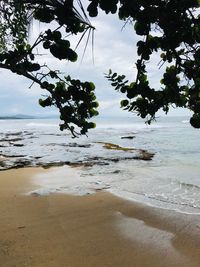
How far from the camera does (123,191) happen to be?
11766 millimetres

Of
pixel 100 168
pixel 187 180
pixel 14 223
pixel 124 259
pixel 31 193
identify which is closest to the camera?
pixel 124 259

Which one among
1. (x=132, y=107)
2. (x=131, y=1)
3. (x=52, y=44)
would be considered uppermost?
(x=131, y=1)

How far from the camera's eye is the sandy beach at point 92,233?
5.97 metres

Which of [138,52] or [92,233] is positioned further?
[92,233]

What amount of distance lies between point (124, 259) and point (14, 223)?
9.67 ft

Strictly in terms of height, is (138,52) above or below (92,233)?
above

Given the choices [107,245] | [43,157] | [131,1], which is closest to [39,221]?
[107,245]

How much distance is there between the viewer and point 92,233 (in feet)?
23.9

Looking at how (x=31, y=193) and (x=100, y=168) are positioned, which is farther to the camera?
(x=100, y=168)

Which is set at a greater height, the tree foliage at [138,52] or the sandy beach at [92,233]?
the tree foliage at [138,52]

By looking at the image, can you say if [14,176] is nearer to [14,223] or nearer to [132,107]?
[14,223]

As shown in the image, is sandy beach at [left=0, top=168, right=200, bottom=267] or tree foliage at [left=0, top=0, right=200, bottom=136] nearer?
tree foliage at [left=0, top=0, right=200, bottom=136]

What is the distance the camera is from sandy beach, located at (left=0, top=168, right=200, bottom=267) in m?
5.97

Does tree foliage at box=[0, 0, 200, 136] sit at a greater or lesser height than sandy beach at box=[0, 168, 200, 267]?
greater
